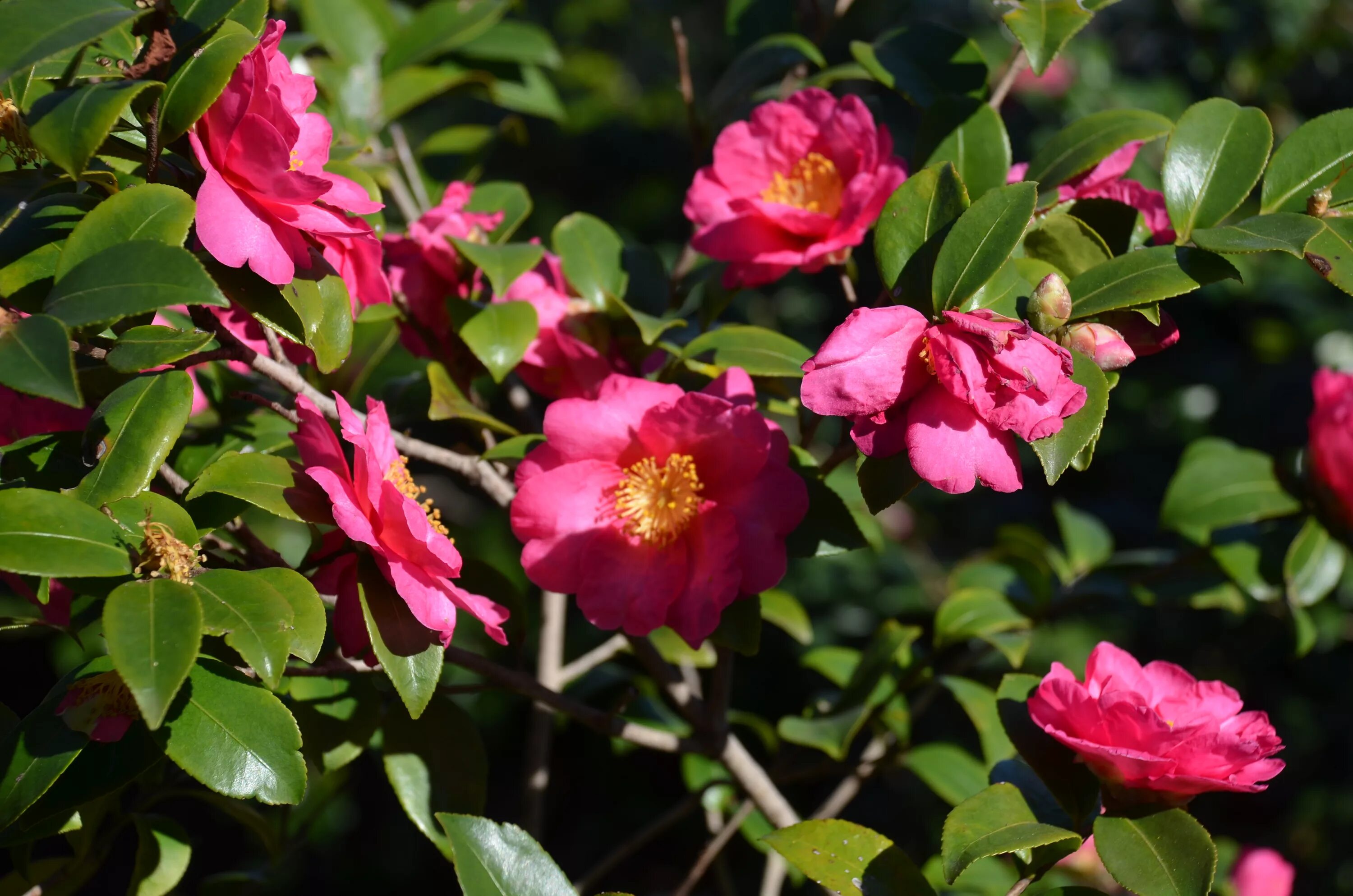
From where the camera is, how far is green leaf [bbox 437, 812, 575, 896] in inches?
25.6

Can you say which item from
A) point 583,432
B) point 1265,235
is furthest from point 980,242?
point 583,432

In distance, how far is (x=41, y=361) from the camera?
0.52 meters

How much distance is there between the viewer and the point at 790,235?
90 cm

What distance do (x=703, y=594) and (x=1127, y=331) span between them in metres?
0.34

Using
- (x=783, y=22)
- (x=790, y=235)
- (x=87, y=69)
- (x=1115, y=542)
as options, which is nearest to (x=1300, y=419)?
(x=1115, y=542)

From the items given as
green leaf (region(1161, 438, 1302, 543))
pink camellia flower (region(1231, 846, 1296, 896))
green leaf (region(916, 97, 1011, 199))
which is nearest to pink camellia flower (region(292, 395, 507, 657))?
green leaf (region(916, 97, 1011, 199))

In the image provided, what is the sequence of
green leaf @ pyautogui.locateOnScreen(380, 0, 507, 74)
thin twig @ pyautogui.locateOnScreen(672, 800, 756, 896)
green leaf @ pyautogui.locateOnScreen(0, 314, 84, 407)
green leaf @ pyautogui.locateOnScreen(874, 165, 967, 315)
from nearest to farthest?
green leaf @ pyautogui.locateOnScreen(0, 314, 84, 407) → green leaf @ pyautogui.locateOnScreen(874, 165, 967, 315) → thin twig @ pyautogui.locateOnScreen(672, 800, 756, 896) → green leaf @ pyautogui.locateOnScreen(380, 0, 507, 74)

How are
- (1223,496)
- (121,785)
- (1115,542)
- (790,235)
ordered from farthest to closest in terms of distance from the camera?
(1115,542) < (1223,496) < (790,235) < (121,785)

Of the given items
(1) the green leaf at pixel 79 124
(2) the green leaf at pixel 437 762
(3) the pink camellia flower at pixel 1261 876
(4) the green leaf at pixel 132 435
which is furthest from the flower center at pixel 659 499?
(3) the pink camellia flower at pixel 1261 876

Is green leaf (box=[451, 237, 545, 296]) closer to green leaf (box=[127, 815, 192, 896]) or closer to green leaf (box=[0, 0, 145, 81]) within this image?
green leaf (box=[0, 0, 145, 81])

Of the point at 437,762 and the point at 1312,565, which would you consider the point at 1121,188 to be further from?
the point at 437,762

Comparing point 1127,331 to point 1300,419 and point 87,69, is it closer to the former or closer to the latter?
point 87,69

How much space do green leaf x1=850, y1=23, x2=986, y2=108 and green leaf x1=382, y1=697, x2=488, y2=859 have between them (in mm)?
639

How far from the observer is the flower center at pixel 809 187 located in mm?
944
